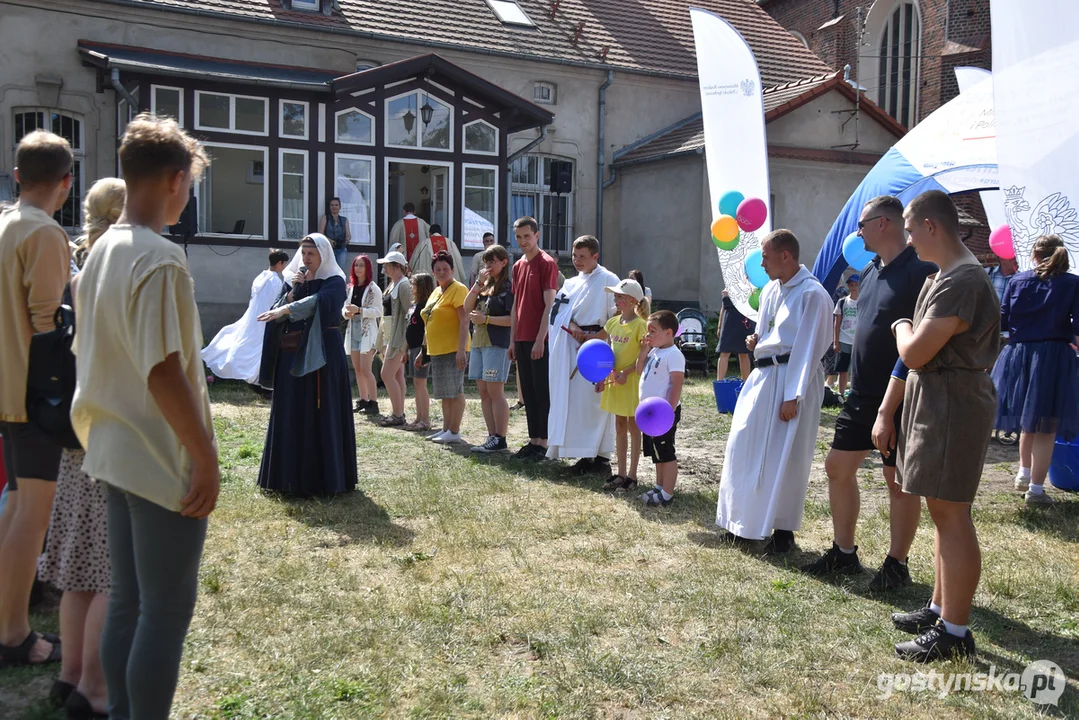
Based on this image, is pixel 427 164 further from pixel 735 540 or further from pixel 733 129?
pixel 735 540

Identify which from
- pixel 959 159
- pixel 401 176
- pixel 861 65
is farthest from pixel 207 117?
pixel 861 65

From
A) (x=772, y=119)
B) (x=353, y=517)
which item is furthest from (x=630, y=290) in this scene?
(x=772, y=119)

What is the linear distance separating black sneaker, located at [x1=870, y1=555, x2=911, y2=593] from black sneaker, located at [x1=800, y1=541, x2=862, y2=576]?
26 centimetres

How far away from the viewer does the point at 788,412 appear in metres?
5.41

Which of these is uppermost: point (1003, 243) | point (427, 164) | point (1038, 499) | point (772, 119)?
point (772, 119)

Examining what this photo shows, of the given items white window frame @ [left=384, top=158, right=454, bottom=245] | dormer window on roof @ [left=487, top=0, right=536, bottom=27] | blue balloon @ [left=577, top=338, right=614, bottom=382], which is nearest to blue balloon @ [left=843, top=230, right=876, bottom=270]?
blue balloon @ [left=577, top=338, right=614, bottom=382]

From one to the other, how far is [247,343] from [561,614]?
9.41 metres

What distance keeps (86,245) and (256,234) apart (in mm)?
14878

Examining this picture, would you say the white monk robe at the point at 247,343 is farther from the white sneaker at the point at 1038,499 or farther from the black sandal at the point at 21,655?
the white sneaker at the point at 1038,499

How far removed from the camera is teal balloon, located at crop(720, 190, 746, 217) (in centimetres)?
1050

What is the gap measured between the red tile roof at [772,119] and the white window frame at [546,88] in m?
2.05

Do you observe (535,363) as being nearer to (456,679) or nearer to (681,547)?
(681,547)

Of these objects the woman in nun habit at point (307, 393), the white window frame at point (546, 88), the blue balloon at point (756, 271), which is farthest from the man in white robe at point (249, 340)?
the white window frame at point (546, 88)

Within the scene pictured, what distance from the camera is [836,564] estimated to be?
5.30m
